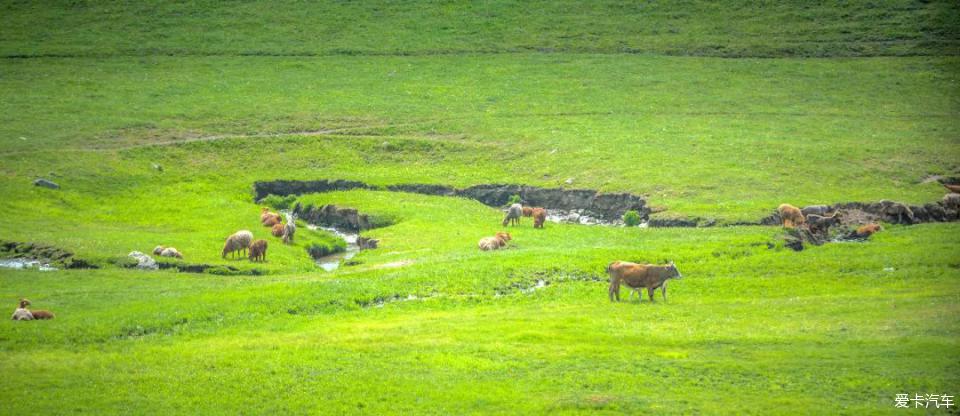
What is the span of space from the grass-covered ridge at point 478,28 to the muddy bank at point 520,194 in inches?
1367

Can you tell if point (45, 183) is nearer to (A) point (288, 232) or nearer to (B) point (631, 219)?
(A) point (288, 232)

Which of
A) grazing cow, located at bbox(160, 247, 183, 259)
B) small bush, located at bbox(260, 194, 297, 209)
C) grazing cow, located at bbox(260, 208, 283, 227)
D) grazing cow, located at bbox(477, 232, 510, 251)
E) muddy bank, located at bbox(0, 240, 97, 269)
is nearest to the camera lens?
muddy bank, located at bbox(0, 240, 97, 269)

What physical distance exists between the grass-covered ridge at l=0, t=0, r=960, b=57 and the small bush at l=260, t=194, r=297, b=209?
3700cm

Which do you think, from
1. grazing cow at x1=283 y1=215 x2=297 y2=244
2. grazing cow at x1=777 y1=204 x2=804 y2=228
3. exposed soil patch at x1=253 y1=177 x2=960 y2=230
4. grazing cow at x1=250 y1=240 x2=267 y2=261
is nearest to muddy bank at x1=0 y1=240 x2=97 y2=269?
grazing cow at x1=250 y1=240 x2=267 y2=261

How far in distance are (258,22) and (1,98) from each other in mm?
28487

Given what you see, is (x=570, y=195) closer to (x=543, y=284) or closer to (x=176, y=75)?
(x=543, y=284)

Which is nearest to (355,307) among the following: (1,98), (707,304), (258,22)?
(707,304)

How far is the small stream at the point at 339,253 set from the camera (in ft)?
161

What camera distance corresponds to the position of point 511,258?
43000 millimetres

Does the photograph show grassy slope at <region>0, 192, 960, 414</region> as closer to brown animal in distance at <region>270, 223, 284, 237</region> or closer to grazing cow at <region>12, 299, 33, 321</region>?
grazing cow at <region>12, 299, 33, 321</region>

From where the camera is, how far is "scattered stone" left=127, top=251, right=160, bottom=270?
146 feet

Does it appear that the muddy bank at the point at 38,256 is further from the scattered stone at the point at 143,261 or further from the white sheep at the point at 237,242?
the white sheep at the point at 237,242

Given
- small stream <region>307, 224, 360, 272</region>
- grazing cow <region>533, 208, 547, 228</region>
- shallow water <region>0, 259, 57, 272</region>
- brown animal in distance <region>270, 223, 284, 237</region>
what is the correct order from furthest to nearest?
1. grazing cow <region>533, 208, 547, 228</region>
2. brown animal in distance <region>270, 223, 284, 237</region>
3. small stream <region>307, 224, 360, 272</region>
4. shallow water <region>0, 259, 57, 272</region>

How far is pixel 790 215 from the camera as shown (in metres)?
50.4
